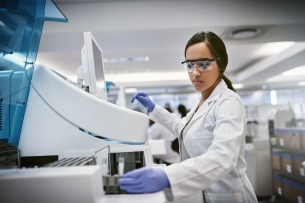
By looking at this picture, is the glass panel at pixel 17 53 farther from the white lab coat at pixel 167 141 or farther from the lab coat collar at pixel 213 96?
the white lab coat at pixel 167 141

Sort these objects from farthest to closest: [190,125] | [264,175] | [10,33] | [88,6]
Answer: [264,175] → [88,6] → [190,125] → [10,33]

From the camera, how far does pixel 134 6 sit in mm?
2793

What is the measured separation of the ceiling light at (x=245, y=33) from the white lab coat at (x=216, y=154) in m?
2.25

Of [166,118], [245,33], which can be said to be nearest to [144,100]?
[166,118]

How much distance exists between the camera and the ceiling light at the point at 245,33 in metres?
3.07

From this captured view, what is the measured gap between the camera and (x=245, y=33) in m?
3.16

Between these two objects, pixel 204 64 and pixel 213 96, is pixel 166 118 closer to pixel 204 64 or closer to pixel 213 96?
pixel 213 96

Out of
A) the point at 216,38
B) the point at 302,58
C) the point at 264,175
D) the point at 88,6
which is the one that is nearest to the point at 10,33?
the point at 216,38

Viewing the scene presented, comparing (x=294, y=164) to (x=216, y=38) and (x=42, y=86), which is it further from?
(x=42, y=86)

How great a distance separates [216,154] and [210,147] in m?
0.05

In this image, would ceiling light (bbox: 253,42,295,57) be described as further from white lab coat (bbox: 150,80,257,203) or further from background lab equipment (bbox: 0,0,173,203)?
background lab equipment (bbox: 0,0,173,203)

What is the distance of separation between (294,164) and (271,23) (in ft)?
6.46

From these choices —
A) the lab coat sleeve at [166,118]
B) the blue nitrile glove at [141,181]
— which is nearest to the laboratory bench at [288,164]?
the lab coat sleeve at [166,118]

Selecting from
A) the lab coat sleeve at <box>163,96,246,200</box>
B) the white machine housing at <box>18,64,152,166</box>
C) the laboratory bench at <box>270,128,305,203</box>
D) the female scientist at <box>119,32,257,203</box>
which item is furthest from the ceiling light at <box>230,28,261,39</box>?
the white machine housing at <box>18,64,152,166</box>
